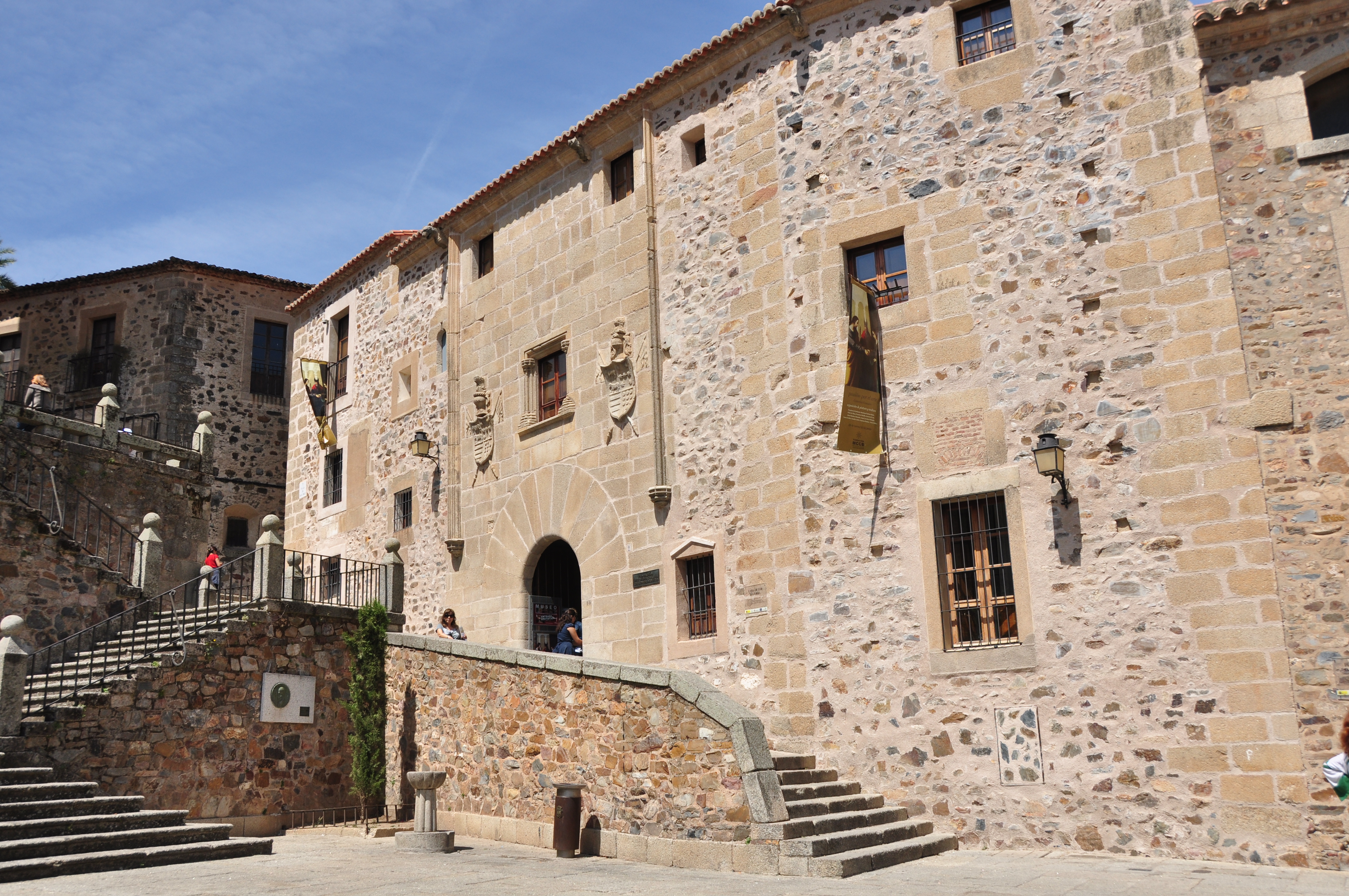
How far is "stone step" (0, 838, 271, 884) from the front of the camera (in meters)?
9.63

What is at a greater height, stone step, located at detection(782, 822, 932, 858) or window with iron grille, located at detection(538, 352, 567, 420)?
window with iron grille, located at detection(538, 352, 567, 420)

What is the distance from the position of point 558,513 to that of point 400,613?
2.86 meters

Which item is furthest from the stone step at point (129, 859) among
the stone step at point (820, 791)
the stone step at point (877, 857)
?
the stone step at point (877, 857)

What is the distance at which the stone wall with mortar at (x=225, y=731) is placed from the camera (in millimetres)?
13000

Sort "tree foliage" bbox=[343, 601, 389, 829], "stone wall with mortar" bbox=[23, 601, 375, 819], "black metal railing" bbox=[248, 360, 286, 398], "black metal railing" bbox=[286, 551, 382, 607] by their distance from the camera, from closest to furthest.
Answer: "stone wall with mortar" bbox=[23, 601, 375, 819]
"tree foliage" bbox=[343, 601, 389, 829]
"black metal railing" bbox=[286, 551, 382, 607]
"black metal railing" bbox=[248, 360, 286, 398]

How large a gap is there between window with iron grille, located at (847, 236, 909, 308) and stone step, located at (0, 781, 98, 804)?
1030 centimetres

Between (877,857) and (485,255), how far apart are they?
1294 centimetres

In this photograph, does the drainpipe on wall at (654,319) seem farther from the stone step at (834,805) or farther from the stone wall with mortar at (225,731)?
the stone wall with mortar at (225,731)

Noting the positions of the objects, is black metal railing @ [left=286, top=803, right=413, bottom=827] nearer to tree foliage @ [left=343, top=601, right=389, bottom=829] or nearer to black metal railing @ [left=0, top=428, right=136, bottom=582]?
tree foliage @ [left=343, top=601, right=389, bottom=829]

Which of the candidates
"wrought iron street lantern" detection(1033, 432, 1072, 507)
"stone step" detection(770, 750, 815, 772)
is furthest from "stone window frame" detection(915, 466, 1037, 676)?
"stone step" detection(770, 750, 815, 772)

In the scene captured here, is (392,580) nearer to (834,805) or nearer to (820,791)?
(820,791)

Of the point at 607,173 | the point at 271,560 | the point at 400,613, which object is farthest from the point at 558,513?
the point at 607,173

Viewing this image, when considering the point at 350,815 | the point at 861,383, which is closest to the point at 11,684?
the point at 350,815

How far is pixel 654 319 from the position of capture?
15.5m
